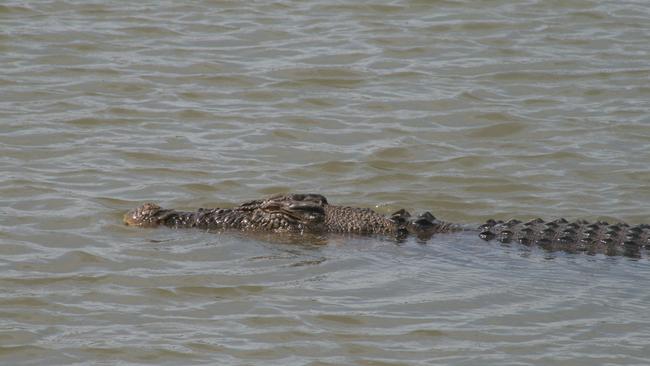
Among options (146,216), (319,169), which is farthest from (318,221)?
(319,169)

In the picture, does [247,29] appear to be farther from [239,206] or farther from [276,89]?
[239,206]

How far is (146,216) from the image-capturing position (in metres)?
8.84

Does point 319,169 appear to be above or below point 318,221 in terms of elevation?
above

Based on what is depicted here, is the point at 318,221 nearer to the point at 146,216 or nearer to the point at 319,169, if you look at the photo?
the point at 146,216

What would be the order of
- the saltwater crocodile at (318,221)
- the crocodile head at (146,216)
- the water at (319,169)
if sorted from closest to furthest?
the water at (319,169) < the saltwater crocodile at (318,221) < the crocodile head at (146,216)

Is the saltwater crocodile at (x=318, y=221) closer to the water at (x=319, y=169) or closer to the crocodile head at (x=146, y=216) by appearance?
the crocodile head at (x=146, y=216)

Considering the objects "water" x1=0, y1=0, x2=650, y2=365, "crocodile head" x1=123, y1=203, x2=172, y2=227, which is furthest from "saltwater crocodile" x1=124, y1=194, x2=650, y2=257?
"water" x1=0, y1=0, x2=650, y2=365

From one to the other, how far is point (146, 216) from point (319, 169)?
80.2 inches

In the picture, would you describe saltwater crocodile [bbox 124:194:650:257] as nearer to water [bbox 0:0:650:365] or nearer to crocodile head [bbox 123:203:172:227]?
crocodile head [bbox 123:203:172:227]

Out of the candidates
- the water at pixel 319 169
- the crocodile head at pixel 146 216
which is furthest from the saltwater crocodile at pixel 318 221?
the water at pixel 319 169

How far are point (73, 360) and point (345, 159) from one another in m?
4.65

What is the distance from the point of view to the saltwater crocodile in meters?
8.50

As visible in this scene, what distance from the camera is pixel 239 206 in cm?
903

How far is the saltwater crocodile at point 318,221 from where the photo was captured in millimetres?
8500
